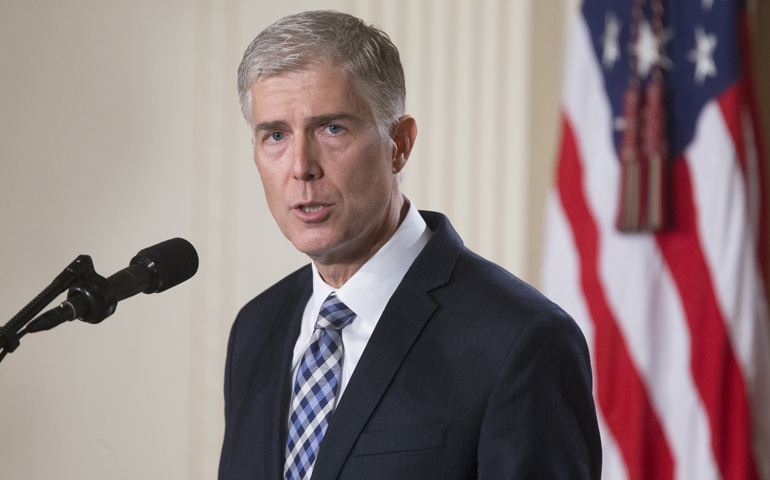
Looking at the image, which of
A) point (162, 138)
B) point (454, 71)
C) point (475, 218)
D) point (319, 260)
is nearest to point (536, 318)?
point (319, 260)

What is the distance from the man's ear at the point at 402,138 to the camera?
1.49m

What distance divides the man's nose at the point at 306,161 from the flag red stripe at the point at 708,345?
1459 millimetres

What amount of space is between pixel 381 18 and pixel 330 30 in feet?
5.61

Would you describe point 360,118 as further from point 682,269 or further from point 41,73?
point 41,73

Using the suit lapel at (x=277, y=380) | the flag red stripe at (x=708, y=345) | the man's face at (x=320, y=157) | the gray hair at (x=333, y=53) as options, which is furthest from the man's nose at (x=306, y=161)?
the flag red stripe at (x=708, y=345)

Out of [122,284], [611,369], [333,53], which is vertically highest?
[333,53]

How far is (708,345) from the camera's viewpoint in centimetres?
233

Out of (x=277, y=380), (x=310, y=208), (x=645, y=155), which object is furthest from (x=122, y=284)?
(x=645, y=155)

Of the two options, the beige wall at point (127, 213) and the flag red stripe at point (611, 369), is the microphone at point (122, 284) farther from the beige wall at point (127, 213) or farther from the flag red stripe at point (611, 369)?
the beige wall at point (127, 213)

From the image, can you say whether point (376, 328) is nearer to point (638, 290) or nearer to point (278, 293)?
point (278, 293)

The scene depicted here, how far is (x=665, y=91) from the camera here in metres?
2.41

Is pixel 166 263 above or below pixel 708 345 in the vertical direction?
above

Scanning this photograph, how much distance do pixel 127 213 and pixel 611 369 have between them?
206 centimetres

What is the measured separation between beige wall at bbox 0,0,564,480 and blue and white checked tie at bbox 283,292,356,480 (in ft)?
5.33
